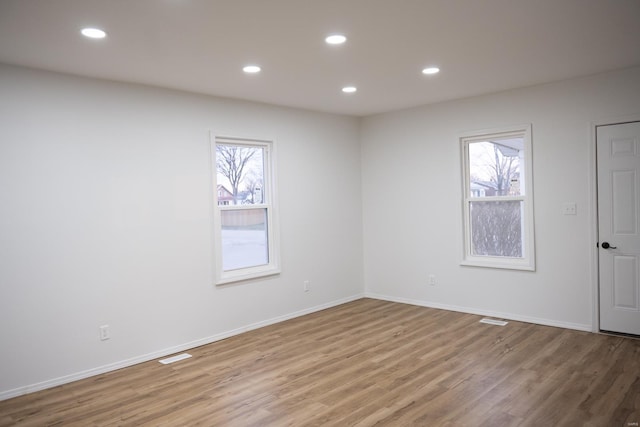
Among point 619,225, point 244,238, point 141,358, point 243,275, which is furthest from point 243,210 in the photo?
point 619,225

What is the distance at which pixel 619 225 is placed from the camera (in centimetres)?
447

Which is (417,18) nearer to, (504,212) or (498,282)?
(504,212)

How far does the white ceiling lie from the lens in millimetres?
2717

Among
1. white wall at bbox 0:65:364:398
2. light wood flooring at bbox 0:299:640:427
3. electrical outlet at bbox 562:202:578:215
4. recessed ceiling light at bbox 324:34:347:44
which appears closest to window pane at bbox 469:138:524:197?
electrical outlet at bbox 562:202:578:215

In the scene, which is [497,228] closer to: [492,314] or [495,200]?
[495,200]

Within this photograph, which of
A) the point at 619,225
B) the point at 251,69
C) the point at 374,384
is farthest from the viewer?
the point at 619,225

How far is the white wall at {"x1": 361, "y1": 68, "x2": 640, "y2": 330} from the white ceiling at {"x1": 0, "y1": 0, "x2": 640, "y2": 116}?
39cm

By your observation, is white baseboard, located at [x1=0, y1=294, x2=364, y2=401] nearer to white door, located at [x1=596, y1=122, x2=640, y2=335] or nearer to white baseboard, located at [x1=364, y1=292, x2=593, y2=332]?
white baseboard, located at [x1=364, y1=292, x2=593, y2=332]

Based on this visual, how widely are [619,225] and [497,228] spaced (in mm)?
1253

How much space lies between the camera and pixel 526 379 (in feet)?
11.6

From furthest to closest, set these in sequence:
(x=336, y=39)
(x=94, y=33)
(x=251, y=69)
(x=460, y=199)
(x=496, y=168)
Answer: (x=460, y=199) → (x=496, y=168) → (x=251, y=69) → (x=336, y=39) → (x=94, y=33)

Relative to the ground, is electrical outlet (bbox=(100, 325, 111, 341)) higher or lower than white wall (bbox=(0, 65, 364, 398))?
lower

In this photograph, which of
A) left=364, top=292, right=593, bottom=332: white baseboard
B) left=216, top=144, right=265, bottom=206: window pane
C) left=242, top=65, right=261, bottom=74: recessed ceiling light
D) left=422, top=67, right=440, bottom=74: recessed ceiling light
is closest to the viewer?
left=242, top=65, right=261, bottom=74: recessed ceiling light

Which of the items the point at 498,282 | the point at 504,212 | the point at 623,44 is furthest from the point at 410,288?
the point at 623,44
